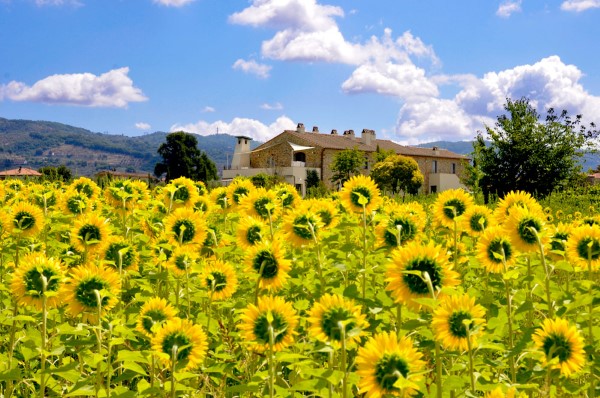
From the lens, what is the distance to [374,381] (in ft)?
4.79

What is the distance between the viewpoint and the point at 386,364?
1.44 metres

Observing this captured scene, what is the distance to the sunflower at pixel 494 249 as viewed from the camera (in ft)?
8.88

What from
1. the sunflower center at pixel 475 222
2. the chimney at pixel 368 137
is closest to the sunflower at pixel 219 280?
the sunflower center at pixel 475 222

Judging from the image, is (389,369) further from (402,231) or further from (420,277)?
(402,231)

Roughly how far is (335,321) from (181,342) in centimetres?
51

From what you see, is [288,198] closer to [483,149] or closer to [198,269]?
[198,269]

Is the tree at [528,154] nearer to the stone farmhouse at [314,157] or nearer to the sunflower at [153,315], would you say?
the stone farmhouse at [314,157]

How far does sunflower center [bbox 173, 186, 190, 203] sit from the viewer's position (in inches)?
169

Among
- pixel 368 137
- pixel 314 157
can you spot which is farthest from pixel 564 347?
pixel 368 137

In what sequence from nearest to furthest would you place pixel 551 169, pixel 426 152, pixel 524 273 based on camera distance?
pixel 524 273 → pixel 551 169 → pixel 426 152

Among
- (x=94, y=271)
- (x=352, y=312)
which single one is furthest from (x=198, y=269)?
(x=352, y=312)

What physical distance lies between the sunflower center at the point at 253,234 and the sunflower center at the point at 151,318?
942mm

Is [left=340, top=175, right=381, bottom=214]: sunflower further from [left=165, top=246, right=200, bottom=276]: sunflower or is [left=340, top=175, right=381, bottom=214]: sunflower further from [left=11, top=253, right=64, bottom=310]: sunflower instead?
[left=11, top=253, right=64, bottom=310]: sunflower

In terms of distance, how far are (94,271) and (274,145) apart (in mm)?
51737
